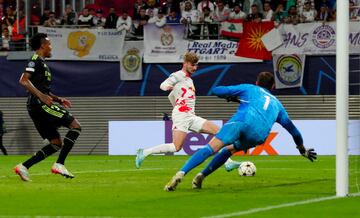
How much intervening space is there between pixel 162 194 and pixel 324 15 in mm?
17629

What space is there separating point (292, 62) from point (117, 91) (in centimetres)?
582

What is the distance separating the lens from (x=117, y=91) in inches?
1286

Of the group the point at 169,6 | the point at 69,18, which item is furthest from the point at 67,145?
the point at 69,18

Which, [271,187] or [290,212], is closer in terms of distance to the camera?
[290,212]

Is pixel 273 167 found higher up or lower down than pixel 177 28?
lower down

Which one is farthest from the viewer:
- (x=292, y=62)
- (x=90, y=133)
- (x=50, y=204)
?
(x=90, y=133)

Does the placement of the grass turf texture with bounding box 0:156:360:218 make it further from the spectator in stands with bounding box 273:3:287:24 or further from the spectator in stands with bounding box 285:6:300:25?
the spectator in stands with bounding box 273:3:287:24

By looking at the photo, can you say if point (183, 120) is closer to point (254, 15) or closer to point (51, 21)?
point (254, 15)

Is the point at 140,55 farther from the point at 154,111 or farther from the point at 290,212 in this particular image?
the point at 290,212

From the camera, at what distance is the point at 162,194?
13305mm

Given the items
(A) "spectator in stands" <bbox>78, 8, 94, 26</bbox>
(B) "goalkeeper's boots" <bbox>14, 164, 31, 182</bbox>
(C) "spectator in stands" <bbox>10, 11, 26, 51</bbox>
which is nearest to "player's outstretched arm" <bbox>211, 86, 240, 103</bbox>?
(B) "goalkeeper's boots" <bbox>14, 164, 31, 182</bbox>

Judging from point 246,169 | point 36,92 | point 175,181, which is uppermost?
point 36,92

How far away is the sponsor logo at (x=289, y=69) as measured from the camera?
101 ft

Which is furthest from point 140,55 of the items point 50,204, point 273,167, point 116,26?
point 50,204
